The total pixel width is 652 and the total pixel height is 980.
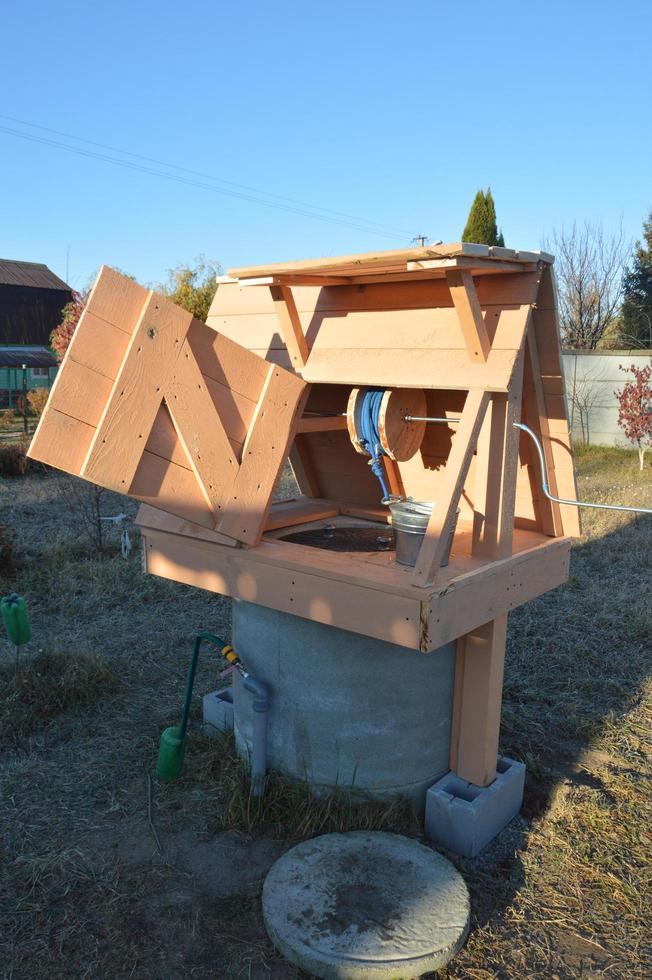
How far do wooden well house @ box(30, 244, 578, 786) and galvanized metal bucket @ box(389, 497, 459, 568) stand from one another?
2.6 inches

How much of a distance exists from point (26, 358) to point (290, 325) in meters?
17.4


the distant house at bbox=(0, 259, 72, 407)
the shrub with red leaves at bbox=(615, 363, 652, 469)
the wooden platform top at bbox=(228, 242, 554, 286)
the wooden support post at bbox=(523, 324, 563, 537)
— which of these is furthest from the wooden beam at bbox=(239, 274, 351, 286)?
the distant house at bbox=(0, 259, 72, 407)

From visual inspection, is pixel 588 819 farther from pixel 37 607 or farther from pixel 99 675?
pixel 37 607

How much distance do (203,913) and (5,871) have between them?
2.47ft

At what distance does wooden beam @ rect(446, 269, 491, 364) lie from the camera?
2.32 meters

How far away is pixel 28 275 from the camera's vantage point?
2753 cm

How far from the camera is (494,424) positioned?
101 inches

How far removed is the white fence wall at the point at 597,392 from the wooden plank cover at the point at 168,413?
38.7 ft

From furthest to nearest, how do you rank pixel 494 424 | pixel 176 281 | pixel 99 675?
pixel 176 281 → pixel 99 675 → pixel 494 424

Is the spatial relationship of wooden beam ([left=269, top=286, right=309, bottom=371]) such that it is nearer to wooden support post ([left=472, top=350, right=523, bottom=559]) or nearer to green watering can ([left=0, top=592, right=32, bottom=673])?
wooden support post ([left=472, top=350, right=523, bottom=559])

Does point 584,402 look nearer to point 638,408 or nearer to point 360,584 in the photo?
point 638,408

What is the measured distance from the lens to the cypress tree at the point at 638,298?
20.6 meters

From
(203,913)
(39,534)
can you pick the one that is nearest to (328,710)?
(203,913)

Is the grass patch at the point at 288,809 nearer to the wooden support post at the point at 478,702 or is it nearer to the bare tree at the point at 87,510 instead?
the wooden support post at the point at 478,702
